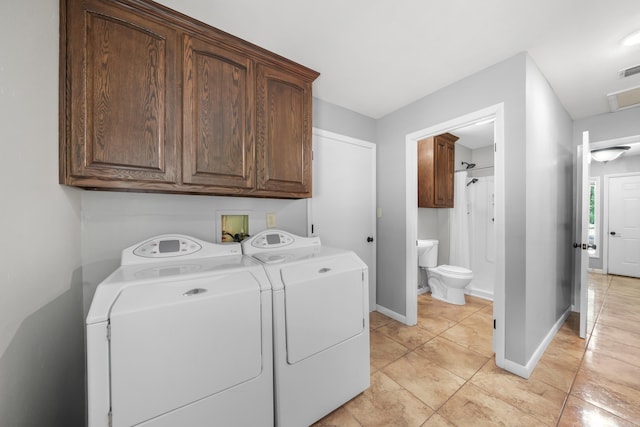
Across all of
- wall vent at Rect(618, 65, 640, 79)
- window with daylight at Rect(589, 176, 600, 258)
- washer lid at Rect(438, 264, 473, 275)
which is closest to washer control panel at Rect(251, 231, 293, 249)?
washer lid at Rect(438, 264, 473, 275)

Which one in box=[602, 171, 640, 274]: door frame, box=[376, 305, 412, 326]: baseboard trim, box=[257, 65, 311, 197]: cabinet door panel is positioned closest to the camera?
box=[257, 65, 311, 197]: cabinet door panel

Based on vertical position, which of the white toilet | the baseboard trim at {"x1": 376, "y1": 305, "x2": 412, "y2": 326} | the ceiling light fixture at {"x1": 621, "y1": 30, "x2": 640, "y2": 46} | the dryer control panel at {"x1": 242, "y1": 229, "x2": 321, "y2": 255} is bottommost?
the baseboard trim at {"x1": 376, "y1": 305, "x2": 412, "y2": 326}

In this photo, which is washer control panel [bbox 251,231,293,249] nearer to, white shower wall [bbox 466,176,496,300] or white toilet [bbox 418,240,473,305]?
white toilet [bbox 418,240,473,305]

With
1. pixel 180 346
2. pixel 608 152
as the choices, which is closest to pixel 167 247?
pixel 180 346

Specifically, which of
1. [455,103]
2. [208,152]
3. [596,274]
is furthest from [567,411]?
[596,274]

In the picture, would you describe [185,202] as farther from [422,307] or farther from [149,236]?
[422,307]

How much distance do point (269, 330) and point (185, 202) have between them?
1078 millimetres

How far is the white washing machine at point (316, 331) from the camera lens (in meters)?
1.23

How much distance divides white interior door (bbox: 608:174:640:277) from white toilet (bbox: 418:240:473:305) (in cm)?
411

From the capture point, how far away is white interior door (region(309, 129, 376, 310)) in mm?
2381

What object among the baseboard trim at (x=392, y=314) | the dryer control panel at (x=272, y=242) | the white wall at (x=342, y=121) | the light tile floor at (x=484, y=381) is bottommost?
the light tile floor at (x=484, y=381)

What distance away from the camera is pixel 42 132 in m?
0.96

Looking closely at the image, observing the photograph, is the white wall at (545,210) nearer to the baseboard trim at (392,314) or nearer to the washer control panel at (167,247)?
the baseboard trim at (392,314)

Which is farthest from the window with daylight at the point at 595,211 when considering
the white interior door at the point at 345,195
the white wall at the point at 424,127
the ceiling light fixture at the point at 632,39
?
the white interior door at the point at 345,195
